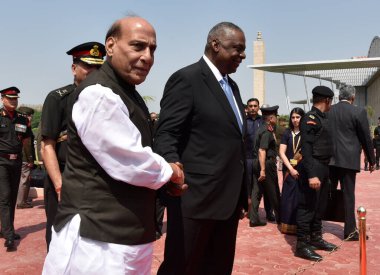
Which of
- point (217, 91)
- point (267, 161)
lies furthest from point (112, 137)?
point (267, 161)

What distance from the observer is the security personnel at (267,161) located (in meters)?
6.82

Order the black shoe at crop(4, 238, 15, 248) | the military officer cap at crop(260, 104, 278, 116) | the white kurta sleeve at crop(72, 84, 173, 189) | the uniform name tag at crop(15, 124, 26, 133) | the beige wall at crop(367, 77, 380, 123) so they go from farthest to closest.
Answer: the beige wall at crop(367, 77, 380, 123), the military officer cap at crop(260, 104, 278, 116), the uniform name tag at crop(15, 124, 26, 133), the black shoe at crop(4, 238, 15, 248), the white kurta sleeve at crop(72, 84, 173, 189)

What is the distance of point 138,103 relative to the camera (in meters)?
2.00

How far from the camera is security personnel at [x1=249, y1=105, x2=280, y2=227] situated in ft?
22.4

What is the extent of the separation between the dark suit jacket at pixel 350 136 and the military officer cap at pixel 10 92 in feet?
14.5

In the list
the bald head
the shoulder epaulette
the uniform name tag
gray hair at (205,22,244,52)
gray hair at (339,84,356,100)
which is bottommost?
the uniform name tag

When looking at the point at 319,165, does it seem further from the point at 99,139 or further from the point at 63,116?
the point at 99,139

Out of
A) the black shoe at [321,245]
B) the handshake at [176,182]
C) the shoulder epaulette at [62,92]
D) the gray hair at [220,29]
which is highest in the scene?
the gray hair at [220,29]

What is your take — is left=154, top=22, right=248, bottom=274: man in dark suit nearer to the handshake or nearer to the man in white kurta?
the handshake

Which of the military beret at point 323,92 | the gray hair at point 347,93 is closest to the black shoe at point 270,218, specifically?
the gray hair at point 347,93

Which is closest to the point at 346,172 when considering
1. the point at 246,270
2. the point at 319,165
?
the point at 319,165

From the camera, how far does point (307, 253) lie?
512cm

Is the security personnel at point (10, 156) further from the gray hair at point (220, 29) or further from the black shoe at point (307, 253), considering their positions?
the gray hair at point (220, 29)

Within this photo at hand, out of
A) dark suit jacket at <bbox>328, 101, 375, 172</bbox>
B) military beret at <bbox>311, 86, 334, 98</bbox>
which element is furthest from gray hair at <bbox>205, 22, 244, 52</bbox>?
dark suit jacket at <bbox>328, 101, 375, 172</bbox>
